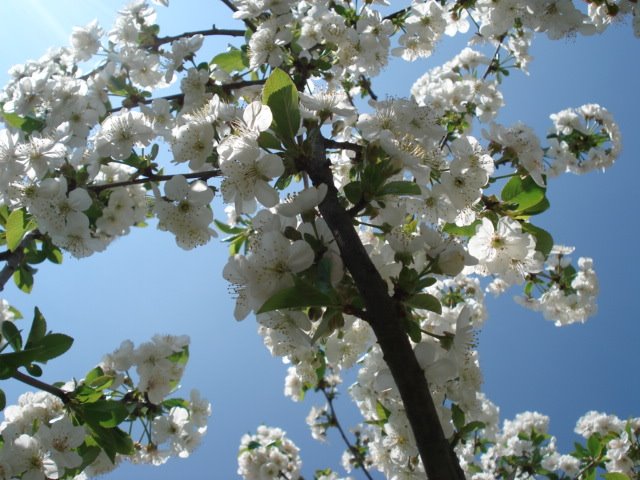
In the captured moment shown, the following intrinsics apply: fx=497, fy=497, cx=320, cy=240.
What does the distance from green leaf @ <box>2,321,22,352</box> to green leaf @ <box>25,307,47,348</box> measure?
0.04 metres

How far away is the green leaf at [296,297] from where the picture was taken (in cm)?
106

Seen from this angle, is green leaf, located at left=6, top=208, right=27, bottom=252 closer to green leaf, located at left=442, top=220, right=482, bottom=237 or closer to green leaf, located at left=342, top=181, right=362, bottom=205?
green leaf, located at left=342, top=181, right=362, bottom=205

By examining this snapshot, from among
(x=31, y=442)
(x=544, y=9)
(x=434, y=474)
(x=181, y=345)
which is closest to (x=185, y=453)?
(x=181, y=345)

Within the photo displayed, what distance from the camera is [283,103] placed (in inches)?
50.6

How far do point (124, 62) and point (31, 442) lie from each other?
201 cm

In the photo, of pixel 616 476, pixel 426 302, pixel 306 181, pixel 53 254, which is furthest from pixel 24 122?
pixel 616 476

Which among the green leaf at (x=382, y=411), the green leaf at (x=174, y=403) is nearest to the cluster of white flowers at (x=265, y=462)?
the green leaf at (x=174, y=403)

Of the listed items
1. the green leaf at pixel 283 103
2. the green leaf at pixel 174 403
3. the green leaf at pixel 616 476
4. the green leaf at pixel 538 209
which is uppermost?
the green leaf at pixel 174 403

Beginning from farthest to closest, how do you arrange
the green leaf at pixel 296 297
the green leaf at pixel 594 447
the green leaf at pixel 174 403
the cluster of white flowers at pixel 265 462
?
the cluster of white flowers at pixel 265 462, the green leaf at pixel 594 447, the green leaf at pixel 174 403, the green leaf at pixel 296 297

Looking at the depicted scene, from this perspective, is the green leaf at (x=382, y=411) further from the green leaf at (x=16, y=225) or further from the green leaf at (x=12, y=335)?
the green leaf at (x=16, y=225)

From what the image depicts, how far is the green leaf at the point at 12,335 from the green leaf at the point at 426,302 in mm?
1416

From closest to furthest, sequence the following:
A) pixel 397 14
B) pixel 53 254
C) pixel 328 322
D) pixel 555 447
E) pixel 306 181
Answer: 1. pixel 328 322
2. pixel 306 181
3. pixel 53 254
4. pixel 397 14
5. pixel 555 447

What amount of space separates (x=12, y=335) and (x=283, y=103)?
1375 mm

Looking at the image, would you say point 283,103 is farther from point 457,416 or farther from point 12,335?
point 12,335
